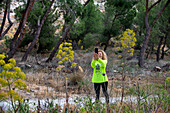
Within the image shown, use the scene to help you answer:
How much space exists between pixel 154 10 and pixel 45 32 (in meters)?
10.3

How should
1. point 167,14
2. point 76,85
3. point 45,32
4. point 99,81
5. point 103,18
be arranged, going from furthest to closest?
point 103,18, point 45,32, point 167,14, point 76,85, point 99,81

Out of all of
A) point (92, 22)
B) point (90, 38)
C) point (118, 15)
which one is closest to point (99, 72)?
point (118, 15)

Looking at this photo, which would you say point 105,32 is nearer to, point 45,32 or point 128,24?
point 128,24

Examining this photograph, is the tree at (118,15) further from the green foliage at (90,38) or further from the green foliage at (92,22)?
the green foliage at (92,22)

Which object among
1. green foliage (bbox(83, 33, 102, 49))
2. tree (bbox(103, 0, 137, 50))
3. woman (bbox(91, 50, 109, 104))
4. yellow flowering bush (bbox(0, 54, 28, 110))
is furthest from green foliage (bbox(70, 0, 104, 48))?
yellow flowering bush (bbox(0, 54, 28, 110))

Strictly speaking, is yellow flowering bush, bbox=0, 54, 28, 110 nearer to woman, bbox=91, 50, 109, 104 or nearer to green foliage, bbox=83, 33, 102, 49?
woman, bbox=91, 50, 109, 104

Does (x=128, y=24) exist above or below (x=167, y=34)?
above

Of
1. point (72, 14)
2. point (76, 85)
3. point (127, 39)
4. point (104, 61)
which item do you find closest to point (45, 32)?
point (72, 14)

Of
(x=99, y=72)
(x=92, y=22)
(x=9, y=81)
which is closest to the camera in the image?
(x=9, y=81)

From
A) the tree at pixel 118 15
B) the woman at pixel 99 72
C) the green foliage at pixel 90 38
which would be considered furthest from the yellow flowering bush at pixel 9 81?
the green foliage at pixel 90 38

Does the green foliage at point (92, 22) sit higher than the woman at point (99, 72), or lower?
higher

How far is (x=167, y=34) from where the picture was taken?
16438mm

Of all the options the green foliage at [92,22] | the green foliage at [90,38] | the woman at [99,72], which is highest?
the green foliage at [92,22]

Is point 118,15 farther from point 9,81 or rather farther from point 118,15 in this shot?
point 9,81
